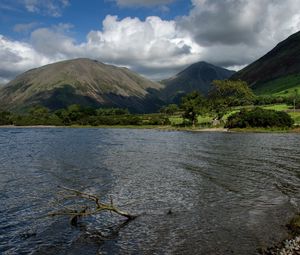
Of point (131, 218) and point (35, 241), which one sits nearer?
point (35, 241)

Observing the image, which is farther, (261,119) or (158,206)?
(261,119)

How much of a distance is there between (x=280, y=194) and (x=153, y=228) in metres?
17.3

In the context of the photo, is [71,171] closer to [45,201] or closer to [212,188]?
[45,201]

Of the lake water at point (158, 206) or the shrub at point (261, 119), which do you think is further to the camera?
the shrub at point (261, 119)

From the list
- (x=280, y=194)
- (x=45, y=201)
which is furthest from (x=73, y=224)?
(x=280, y=194)

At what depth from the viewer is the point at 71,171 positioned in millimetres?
53719

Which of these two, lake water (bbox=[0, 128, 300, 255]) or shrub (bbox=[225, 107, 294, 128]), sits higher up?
shrub (bbox=[225, 107, 294, 128])

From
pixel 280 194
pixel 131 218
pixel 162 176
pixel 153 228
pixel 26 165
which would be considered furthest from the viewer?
pixel 26 165

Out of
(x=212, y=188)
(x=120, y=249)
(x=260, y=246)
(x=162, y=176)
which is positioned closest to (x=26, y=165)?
(x=162, y=176)

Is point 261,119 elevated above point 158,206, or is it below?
above

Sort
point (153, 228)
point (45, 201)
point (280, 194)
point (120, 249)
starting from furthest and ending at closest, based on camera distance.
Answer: point (280, 194) → point (45, 201) → point (153, 228) → point (120, 249)

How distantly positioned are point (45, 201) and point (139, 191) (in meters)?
10.2

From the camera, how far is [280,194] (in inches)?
1469

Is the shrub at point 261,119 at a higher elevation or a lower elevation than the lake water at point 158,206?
higher
